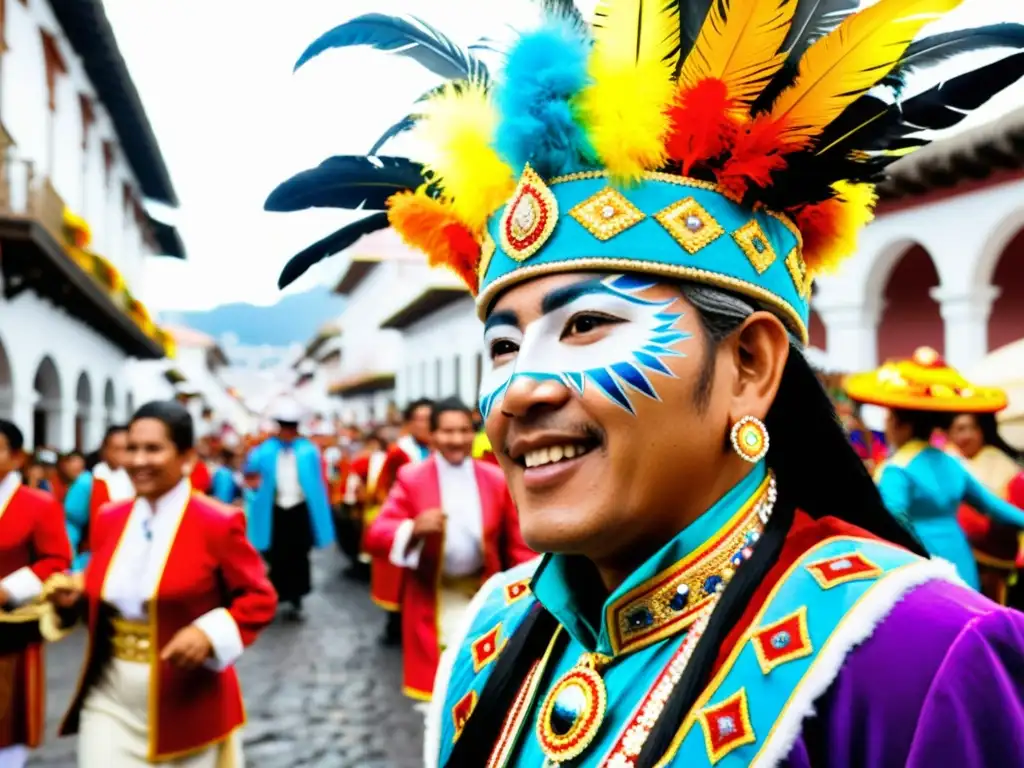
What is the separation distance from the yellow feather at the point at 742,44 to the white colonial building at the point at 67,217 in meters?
12.7

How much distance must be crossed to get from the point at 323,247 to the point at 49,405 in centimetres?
1847

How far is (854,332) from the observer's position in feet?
Answer: 41.3

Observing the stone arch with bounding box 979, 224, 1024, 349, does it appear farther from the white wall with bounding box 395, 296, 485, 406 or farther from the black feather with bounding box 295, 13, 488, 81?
the black feather with bounding box 295, 13, 488, 81

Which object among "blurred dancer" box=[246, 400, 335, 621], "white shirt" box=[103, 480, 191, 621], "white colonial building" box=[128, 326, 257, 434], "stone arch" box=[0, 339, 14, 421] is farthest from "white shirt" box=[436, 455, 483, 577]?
"white colonial building" box=[128, 326, 257, 434]

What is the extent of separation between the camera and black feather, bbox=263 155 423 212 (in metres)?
1.93

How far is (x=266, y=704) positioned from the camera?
24.0 ft

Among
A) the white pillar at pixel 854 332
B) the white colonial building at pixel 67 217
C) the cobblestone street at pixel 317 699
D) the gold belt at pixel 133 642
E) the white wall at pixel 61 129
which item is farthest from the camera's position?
the white wall at pixel 61 129

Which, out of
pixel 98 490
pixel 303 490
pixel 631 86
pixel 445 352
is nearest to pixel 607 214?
pixel 631 86

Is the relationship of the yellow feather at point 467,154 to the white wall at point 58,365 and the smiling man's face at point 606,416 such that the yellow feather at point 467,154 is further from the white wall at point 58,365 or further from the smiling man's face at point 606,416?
the white wall at point 58,365

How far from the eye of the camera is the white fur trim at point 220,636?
388 centimetres

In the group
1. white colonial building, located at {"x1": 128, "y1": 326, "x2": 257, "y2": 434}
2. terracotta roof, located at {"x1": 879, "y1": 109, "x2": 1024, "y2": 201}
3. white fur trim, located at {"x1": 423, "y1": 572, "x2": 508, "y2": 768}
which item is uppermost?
terracotta roof, located at {"x1": 879, "y1": 109, "x2": 1024, "y2": 201}

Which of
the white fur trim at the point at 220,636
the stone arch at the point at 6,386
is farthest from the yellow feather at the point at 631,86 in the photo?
the stone arch at the point at 6,386

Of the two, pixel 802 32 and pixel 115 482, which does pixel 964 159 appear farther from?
pixel 802 32

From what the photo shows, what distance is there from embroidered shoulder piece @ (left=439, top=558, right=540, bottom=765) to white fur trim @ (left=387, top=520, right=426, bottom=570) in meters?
3.33
